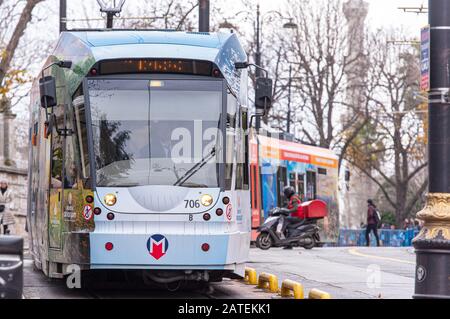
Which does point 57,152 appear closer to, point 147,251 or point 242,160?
point 147,251

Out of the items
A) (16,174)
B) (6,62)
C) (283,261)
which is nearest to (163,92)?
(283,261)

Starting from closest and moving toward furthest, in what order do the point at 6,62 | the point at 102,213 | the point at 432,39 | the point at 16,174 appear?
the point at 432,39, the point at 102,213, the point at 6,62, the point at 16,174

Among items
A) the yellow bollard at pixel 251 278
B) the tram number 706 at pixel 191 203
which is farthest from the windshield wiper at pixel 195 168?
the yellow bollard at pixel 251 278

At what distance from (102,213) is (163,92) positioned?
163cm

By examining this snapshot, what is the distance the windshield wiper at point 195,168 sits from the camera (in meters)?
13.9

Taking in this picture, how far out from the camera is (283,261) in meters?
22.5

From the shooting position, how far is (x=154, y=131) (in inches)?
553

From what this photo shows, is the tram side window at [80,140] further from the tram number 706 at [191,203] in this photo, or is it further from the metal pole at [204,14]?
the metal pole at [204,14]

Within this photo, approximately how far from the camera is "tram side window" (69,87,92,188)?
14.0 meters

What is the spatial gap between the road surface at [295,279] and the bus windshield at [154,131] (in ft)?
5.27

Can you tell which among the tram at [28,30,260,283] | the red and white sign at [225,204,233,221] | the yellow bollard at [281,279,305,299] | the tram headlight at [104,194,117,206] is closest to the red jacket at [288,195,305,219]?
the tram at [28,30,260,283]

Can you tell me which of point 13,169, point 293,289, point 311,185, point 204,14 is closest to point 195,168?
point 293,289

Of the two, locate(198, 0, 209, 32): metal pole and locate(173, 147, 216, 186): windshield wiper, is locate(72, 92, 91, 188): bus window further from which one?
locate(198, 0, 209, 32): metal pole

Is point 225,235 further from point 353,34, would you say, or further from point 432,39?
point 353,34
